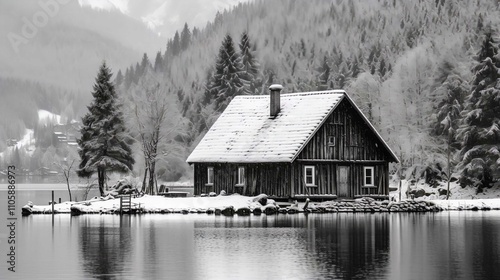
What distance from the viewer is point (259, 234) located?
43094 millimetres

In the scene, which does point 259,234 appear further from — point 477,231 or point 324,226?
point 477,231

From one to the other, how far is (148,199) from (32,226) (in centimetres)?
1470

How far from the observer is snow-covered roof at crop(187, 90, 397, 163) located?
6656 centimetres

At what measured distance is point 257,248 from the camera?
36.2 metres

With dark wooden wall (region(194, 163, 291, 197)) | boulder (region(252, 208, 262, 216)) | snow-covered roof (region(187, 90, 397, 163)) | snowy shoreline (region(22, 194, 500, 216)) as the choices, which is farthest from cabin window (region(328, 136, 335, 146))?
boulder (region(252, 208, 262, 216))

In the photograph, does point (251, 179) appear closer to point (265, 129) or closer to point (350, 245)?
point (265, 129)

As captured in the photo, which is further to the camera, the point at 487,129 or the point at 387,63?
the point at 387,63

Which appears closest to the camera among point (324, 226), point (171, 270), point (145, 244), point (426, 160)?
point (171, 270)

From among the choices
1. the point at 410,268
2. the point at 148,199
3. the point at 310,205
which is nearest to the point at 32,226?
the point at 148,199

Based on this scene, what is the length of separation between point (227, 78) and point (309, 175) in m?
50.2

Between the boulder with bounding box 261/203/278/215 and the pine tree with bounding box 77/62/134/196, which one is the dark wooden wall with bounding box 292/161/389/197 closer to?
the boulder with bounding box 261/203/278/215

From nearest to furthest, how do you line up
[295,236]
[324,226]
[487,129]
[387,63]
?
[295,236], [324,226], [487,129], [387,63]

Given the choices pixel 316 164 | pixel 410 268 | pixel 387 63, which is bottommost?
pixel 410 268

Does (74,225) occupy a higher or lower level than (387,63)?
lower
